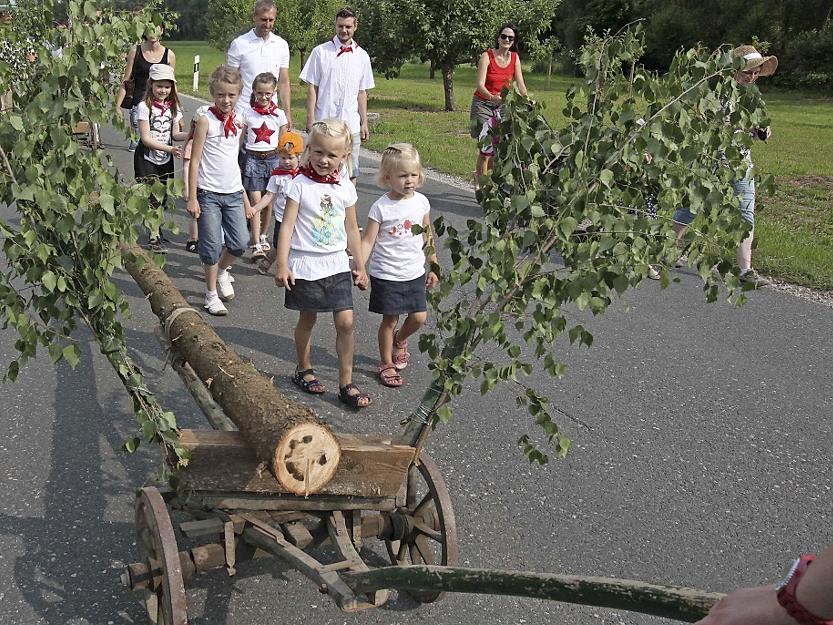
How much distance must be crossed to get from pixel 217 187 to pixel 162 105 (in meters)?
1.72

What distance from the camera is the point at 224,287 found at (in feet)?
23.5

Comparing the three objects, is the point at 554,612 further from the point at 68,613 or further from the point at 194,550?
the point at 68,613

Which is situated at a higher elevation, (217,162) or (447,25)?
(447,25)

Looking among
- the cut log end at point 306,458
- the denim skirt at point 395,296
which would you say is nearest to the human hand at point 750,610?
the cut log end at point 306,458

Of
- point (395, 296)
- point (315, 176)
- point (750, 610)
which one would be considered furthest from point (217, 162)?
point (750, 610)

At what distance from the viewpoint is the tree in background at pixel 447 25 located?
79.7 ft

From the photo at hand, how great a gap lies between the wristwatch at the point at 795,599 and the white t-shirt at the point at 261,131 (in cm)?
698

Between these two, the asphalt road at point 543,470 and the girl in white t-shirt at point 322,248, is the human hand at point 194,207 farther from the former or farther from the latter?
the girl in white t-shirt at point 322,248

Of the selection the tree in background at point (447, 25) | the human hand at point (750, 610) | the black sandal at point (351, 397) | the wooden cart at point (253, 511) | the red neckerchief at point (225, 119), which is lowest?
the black sandal at point (351, 397)

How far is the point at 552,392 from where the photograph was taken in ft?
18.1

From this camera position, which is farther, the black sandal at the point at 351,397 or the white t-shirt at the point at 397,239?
the white t-shirt at the point at 397,239

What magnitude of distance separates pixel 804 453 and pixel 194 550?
10.8 ft

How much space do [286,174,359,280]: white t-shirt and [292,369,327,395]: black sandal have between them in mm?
664

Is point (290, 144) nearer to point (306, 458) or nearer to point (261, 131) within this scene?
point (261, 131)
